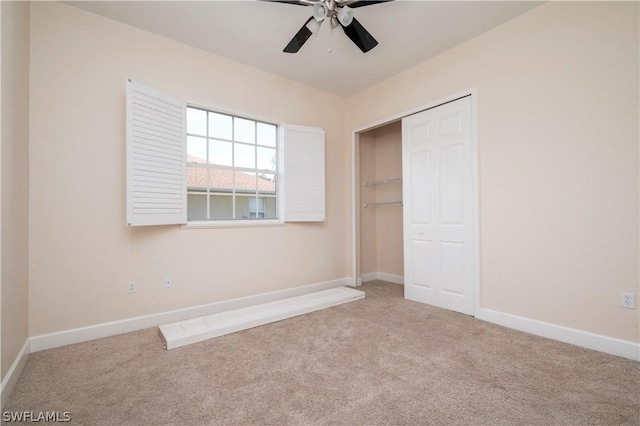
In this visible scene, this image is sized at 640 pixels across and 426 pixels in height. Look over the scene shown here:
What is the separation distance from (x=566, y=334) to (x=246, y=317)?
288 centimetres

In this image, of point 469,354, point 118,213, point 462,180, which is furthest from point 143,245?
point 462,180

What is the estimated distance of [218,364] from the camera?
6.79 feet

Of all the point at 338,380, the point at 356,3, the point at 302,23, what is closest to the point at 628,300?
the point at 338,380

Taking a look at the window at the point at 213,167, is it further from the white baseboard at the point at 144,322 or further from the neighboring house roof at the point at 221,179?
the white baseboard at the point at 144,322

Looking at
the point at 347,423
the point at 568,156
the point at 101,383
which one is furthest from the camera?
the point at 568,156

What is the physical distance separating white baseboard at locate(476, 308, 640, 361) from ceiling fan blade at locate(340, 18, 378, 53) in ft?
9.29

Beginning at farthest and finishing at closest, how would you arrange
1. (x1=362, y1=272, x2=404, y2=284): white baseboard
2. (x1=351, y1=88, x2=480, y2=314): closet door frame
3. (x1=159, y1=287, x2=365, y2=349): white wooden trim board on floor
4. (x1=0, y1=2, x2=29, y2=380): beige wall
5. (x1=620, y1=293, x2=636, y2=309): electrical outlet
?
(x1=362, y1=272, x2=404, y2=284): white baseboard → (x1=351, y1=88, x2=480, y2=314): closet door frame → (x1=159, y1=287, x2=365, y2=349): white wooden trim board on floor → (x1=620, y1=293, x2=636, y2=309): electrical outlet → (x1=0, y1=2, x2=29, y2=380): beige wall

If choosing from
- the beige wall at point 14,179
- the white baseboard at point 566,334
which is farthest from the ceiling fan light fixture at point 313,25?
the white baseboard at point 566,334

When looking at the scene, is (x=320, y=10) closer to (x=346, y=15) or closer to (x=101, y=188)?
(x=346, y=15)

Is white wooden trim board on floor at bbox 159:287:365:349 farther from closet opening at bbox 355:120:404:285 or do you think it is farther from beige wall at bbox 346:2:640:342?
beige wall at bbox 346:2:640:342

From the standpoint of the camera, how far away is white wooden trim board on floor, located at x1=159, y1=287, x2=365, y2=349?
2449 mm

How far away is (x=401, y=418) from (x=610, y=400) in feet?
4.11

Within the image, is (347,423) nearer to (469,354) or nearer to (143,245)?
(469,354)

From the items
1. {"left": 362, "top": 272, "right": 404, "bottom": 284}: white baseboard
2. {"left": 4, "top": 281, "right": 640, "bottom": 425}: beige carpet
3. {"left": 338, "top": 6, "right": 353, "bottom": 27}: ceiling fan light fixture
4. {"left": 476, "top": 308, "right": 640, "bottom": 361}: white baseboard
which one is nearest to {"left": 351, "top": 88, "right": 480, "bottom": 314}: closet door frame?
{"left": 476, "top": 308, "right": 640, "bottom": 361}: white baseboard
